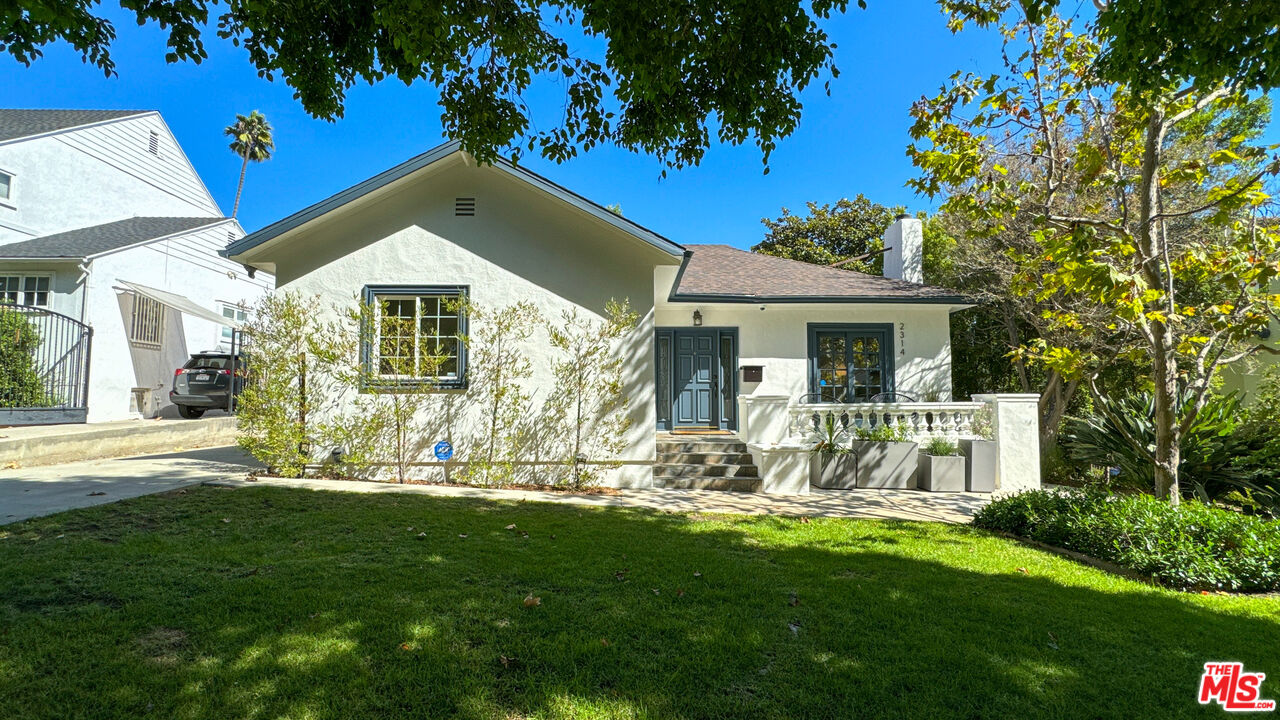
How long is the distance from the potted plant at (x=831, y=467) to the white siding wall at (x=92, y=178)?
20.0 meters

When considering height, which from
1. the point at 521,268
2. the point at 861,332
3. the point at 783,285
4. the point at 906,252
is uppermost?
the point at 906,252

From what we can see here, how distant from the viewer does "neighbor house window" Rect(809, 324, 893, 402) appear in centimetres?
1175

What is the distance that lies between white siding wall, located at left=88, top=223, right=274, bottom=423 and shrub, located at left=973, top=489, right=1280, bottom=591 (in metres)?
13.3

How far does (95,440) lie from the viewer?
9922 mm

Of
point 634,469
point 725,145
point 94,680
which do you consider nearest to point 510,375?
point 634,469

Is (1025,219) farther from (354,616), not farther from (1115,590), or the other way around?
(354,616)

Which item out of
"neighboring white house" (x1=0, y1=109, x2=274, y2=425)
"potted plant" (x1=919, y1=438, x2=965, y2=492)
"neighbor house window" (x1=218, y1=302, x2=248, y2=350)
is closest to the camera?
"potted plant" (x1=919, y1=438, x2=965, y2=492)

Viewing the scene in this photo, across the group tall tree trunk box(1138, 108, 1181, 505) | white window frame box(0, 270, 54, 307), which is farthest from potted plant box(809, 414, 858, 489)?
white window frame box(0, 270, 54, 307)

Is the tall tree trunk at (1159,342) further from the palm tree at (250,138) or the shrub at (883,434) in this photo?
the palm tree at (250,138)

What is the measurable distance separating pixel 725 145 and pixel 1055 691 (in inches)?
192

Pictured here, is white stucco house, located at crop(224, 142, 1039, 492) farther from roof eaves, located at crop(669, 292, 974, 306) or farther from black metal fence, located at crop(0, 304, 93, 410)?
black metal fence, located at crop(0, 304, 93, 410)

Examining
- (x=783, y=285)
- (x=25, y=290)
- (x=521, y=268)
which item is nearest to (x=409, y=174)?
(x=521, y=268)

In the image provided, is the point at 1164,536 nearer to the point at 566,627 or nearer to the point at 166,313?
the point at 566,627

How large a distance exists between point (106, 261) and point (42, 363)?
3.24 meters
